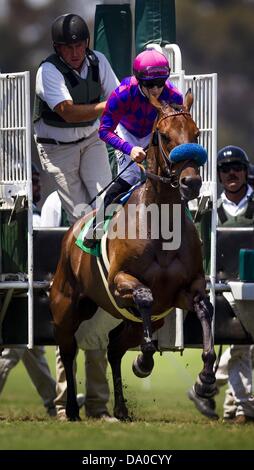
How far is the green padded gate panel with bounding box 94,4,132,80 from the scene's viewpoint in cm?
1408

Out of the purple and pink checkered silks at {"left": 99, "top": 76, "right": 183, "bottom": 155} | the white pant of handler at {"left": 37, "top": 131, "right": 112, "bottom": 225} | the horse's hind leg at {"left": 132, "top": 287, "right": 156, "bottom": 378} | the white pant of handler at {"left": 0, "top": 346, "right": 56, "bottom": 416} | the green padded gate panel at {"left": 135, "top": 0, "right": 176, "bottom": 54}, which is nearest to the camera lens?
the horse's hind leg at {"left": 132, "top": 287, "right": 156, "bottom": 378}

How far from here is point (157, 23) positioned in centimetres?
1341

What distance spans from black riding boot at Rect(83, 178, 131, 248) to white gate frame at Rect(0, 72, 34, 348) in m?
0.76

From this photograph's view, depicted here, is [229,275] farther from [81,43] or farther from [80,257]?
[81,43]

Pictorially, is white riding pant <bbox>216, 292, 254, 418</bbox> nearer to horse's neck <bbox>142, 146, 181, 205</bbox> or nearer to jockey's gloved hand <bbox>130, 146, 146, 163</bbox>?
horse's neck <bbox>142, 146, 181, 205</bbox>

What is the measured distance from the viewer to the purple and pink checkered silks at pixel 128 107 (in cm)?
1180

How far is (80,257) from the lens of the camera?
12.6 meters

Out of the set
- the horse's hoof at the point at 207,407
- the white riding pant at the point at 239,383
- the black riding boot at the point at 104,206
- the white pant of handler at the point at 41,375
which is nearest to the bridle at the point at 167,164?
the black riding boot at the point at 104,206

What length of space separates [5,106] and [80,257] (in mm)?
1464

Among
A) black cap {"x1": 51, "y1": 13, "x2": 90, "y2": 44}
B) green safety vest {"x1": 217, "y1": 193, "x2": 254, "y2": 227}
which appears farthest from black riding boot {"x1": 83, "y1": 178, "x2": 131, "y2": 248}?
green safety vest {"x1": 217, "y1": 193, "x2": 254, "y2": 227}

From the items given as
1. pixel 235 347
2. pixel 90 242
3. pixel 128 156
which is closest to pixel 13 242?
pixel 90 242

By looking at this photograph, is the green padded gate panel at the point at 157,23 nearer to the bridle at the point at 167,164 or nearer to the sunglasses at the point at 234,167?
the sunglasses at the point at 234,167

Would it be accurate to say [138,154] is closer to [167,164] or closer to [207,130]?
[167,164]

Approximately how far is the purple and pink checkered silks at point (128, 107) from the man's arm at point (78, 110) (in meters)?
1.08
